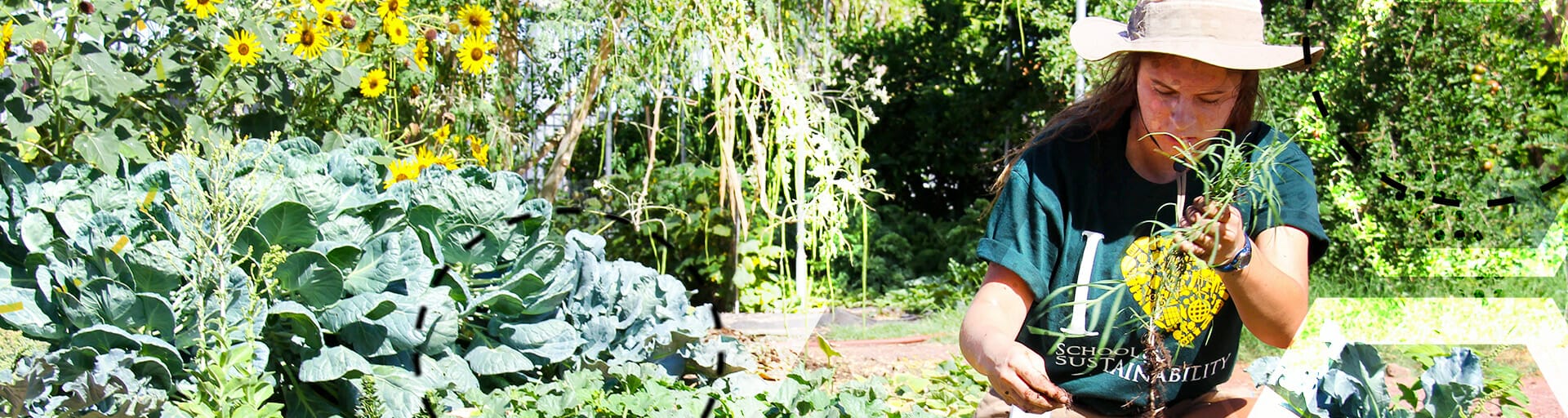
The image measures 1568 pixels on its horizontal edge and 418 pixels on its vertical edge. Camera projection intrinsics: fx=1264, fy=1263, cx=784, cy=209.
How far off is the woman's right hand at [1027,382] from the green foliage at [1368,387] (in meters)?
0.64

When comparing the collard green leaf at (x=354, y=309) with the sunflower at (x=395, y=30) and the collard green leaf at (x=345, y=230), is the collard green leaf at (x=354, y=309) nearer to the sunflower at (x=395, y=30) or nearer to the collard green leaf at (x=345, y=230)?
Answer: the collard green leaf at (x=345, y=230)

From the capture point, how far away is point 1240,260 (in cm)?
134

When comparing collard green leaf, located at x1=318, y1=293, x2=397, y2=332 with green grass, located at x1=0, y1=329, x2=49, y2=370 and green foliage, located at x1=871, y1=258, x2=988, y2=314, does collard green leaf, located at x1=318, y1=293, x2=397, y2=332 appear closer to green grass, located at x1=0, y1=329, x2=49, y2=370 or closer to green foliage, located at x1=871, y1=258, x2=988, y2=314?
green grass, located at x1=0, y1=329, x2=49, y2=370

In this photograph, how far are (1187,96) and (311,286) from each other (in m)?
1.66

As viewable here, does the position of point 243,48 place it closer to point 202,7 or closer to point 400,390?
point 202,7

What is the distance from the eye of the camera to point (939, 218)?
6.02 meters

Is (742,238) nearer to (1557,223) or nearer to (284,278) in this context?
(284,278)

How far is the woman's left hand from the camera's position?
46.9 inches

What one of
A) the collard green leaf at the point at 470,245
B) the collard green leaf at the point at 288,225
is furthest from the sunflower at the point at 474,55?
the collard green leaf at the point at 288,225

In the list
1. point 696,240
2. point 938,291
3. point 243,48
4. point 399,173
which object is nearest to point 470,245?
point 399,173

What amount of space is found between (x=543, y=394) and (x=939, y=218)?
12.4ft

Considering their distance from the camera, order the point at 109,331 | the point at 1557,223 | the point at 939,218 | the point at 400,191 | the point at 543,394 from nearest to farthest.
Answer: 1. the point at 109,331
2. the point at 543,394
3. the point at 400,191
4. the point at 1557,223
5. the point at 939,218

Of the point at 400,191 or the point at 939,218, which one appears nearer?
the point at 400,191

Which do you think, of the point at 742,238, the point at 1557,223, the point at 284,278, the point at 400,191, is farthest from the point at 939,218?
the point at 284,278
